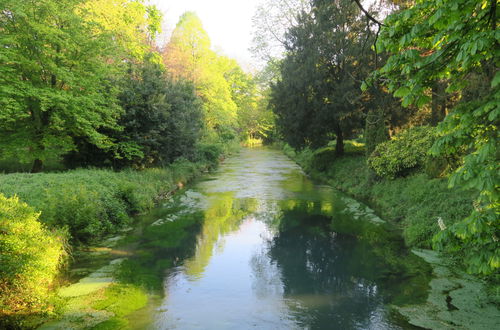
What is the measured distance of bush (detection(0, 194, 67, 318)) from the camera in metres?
5.69

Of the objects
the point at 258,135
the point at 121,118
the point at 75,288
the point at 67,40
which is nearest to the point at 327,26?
the point at 121,118

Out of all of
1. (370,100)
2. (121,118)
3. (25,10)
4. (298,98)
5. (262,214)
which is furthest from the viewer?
(298,98)

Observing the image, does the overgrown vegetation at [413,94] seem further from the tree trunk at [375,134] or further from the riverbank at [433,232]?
the riverbank at [433,232]

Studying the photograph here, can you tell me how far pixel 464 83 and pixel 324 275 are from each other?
16.7ft

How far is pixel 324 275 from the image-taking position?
8.22 meters

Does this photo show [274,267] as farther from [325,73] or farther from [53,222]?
[325,73]

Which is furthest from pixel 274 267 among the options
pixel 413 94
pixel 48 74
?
pixel 48 74

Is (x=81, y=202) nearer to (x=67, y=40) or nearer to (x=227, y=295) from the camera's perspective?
(x=227, y=295)

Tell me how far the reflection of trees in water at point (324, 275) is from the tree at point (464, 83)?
2735 millimetres

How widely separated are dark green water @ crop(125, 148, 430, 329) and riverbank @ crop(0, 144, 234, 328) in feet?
3.94

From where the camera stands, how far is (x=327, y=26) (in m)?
20.7

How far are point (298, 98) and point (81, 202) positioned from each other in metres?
14.8

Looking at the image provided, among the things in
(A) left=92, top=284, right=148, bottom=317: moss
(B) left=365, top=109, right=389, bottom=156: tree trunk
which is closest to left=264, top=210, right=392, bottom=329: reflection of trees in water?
(A) left=92, top=284, right=148, bottom=317: moss

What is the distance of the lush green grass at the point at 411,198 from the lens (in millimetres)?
9570
